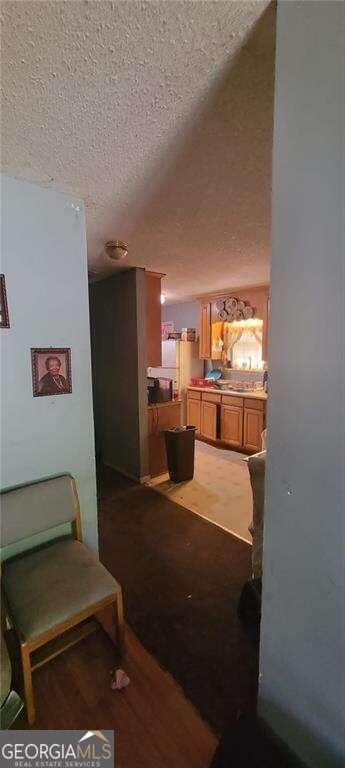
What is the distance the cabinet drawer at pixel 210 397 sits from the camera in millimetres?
4461

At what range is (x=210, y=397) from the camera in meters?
4.57

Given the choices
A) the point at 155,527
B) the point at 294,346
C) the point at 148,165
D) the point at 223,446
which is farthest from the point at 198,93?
the point at 223,446

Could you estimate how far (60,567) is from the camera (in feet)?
4.50

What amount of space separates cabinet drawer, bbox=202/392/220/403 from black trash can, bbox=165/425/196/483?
136 centimetres

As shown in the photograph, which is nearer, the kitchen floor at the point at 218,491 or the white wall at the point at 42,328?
the white wall at the point at 42,328

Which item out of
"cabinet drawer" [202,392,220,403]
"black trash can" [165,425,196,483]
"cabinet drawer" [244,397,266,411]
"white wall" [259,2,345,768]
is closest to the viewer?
"white wall" [259,2,345,768]

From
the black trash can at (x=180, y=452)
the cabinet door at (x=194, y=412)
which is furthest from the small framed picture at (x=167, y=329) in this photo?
the black trash can at (x=180, y=452)

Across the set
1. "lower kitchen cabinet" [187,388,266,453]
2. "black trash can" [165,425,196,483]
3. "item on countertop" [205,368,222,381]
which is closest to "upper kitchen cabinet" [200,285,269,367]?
"item on countertop" [205,368,222,381]

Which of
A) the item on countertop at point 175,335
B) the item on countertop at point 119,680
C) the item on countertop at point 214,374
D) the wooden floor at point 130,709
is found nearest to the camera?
the wooden floor at point 130,709

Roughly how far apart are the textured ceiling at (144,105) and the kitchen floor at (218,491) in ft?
7.64

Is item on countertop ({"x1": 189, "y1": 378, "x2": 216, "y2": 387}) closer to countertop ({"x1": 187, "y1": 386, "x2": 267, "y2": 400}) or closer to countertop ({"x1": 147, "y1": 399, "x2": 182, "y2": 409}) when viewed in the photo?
countertop ({"x1": 187, "y1": 386, "x2": 267, "y2": 400})

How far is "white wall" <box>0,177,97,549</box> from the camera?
1433mm

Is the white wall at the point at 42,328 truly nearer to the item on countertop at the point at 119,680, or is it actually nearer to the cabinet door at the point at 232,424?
the item on countertop at the point at 119,680

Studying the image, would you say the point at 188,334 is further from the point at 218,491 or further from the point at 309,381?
the point at 309,381
